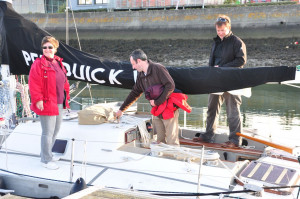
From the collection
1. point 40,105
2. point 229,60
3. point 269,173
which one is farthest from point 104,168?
point 229,60

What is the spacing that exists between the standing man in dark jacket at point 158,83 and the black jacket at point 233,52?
94 cm

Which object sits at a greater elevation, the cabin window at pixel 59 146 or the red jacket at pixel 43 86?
the red jacket at pixel 43 86

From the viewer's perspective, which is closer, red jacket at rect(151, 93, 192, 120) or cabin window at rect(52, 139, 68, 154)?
red jacket at rect(151, 93, 192, 120)

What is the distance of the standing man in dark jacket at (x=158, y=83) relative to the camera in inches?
145

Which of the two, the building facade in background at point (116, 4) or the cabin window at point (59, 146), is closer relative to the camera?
the cabin window at point (59, 146)

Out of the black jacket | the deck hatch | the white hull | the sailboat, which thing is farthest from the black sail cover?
the deck hatch

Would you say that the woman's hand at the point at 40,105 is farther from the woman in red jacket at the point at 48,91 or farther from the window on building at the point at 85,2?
the window on building at the point at 85,2

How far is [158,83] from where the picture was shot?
3762mm

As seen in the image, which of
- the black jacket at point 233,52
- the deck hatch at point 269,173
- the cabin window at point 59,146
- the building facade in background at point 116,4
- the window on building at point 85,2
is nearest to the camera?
the deck hatch at point 269,173

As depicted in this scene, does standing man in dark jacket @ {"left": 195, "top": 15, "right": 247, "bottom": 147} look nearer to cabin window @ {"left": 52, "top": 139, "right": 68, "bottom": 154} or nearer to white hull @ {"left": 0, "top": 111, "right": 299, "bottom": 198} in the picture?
white hull @ {"left": 0, "top": 111, "right": 299, "bottom": 198}

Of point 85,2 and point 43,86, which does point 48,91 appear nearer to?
point 43,86

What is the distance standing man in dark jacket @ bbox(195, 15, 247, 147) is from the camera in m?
4.17

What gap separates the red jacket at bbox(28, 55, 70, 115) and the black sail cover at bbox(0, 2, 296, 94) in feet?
2.40

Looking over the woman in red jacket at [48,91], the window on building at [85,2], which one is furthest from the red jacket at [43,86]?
the window on building at [85,2]
